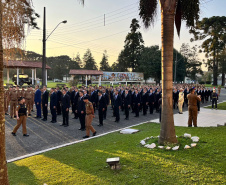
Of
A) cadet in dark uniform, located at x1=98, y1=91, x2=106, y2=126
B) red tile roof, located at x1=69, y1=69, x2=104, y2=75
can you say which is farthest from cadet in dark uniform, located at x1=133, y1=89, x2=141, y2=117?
red tile roof, located at x1=69, y1=69, x2=104, y2=75

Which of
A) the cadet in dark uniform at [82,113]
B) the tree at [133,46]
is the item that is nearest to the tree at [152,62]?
the tree at [133,46]

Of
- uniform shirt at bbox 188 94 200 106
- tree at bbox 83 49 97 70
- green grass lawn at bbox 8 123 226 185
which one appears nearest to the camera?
green grass lawn at bbox 8 123 226 185

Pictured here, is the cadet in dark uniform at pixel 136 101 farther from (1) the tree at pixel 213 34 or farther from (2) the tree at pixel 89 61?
(2) the tree at pixel 89 61

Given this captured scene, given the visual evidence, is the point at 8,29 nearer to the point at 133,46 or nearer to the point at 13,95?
the point at 13,95

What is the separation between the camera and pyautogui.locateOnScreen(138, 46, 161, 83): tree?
53.1m

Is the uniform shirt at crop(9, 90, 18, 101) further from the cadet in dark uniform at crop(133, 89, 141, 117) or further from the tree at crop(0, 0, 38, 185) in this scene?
the tree at crop(0, 0, 38, 185)

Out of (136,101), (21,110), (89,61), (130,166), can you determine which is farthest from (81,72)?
(89,61)

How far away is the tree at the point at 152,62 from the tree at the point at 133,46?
24.5 feet

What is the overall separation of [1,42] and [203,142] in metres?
6.21

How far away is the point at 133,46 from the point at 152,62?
12.2 m

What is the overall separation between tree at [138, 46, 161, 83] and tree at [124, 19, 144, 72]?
745 centimetres

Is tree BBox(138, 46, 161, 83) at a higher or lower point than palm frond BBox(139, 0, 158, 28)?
higher

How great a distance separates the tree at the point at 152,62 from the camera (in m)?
53.1

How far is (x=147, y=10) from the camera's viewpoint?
7.30 metres
